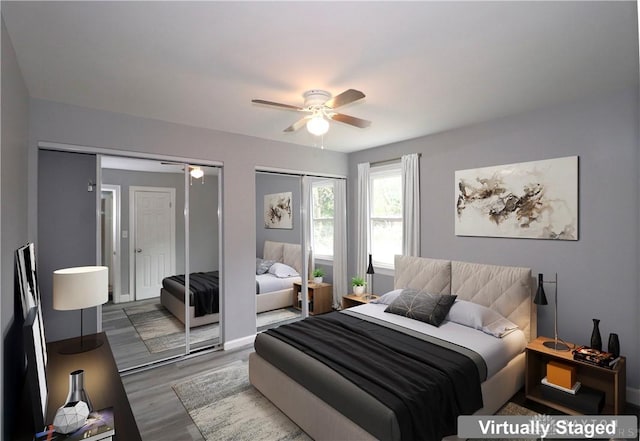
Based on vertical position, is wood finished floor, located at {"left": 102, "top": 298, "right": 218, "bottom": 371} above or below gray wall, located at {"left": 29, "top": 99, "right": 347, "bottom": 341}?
below

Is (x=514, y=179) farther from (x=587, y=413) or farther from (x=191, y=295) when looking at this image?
(x=191, y=295)

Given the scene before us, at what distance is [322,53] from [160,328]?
3344 mm

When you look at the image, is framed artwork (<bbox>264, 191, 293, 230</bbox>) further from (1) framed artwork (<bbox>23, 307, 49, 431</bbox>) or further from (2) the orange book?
(2) the orange book

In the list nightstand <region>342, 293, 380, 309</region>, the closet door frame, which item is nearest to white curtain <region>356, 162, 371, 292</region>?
nightstand <region>342, 293, 380, 309</region>

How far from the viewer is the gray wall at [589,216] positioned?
2691mm

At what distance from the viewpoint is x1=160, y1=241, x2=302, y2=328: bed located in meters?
3.68

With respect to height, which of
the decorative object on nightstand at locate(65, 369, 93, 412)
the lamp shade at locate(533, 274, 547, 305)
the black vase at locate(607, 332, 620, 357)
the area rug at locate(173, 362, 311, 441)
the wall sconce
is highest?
the wall sconce

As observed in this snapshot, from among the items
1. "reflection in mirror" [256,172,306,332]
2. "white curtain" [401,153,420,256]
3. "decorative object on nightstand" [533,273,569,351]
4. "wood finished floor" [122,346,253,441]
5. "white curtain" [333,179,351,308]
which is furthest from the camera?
"white curtain" [333,179,351,308]

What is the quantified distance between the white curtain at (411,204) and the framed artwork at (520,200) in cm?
52

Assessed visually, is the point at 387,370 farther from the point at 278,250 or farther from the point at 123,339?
the point at 123,339

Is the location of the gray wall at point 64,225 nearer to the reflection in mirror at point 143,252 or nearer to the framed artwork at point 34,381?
the reflection in mirror at point 143,252

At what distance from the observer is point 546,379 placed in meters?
2.73

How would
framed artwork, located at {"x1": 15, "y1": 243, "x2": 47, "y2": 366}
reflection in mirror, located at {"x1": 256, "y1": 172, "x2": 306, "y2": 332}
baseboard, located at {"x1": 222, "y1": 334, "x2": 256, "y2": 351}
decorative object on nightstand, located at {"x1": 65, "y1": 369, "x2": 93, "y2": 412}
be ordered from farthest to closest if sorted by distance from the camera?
reflection in mirror, located at {"x1": 256, "y1": 172, "x2": 306, "y2": 332}, baseboard, located at {"x1": 222, "y1": 334, "x2": 256, "y2": 351}, framed artwork, located at {"x1": 15, "y1": 243, "x2": 47, "y2": 366}, decorative object on nightstand, located at {"x1": 65, "y1": 369, "x2": 93, "y2": 412}

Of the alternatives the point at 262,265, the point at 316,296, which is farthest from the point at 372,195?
the point at 262,265
